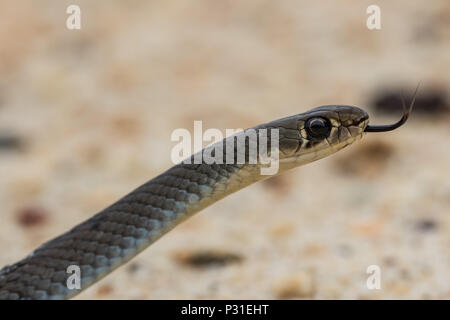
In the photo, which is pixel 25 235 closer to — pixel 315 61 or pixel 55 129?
pixel 55 129

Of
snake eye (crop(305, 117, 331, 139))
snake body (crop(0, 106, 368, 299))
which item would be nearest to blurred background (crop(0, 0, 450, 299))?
snake body (crop(0, 106, 368, 299))

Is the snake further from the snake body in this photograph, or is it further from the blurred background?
the blurred background

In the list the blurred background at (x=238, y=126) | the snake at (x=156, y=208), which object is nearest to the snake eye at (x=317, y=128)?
the snake at (x=156, y=208)

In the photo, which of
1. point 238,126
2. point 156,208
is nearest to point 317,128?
point 156,208

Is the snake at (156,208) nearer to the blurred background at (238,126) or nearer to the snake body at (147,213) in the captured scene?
the snake body at (147,213)

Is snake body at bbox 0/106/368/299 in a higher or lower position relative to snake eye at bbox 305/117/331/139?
lower

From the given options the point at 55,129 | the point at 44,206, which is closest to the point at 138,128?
the point at 55,129

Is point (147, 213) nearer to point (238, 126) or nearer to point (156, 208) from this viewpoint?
point (156, 208)
